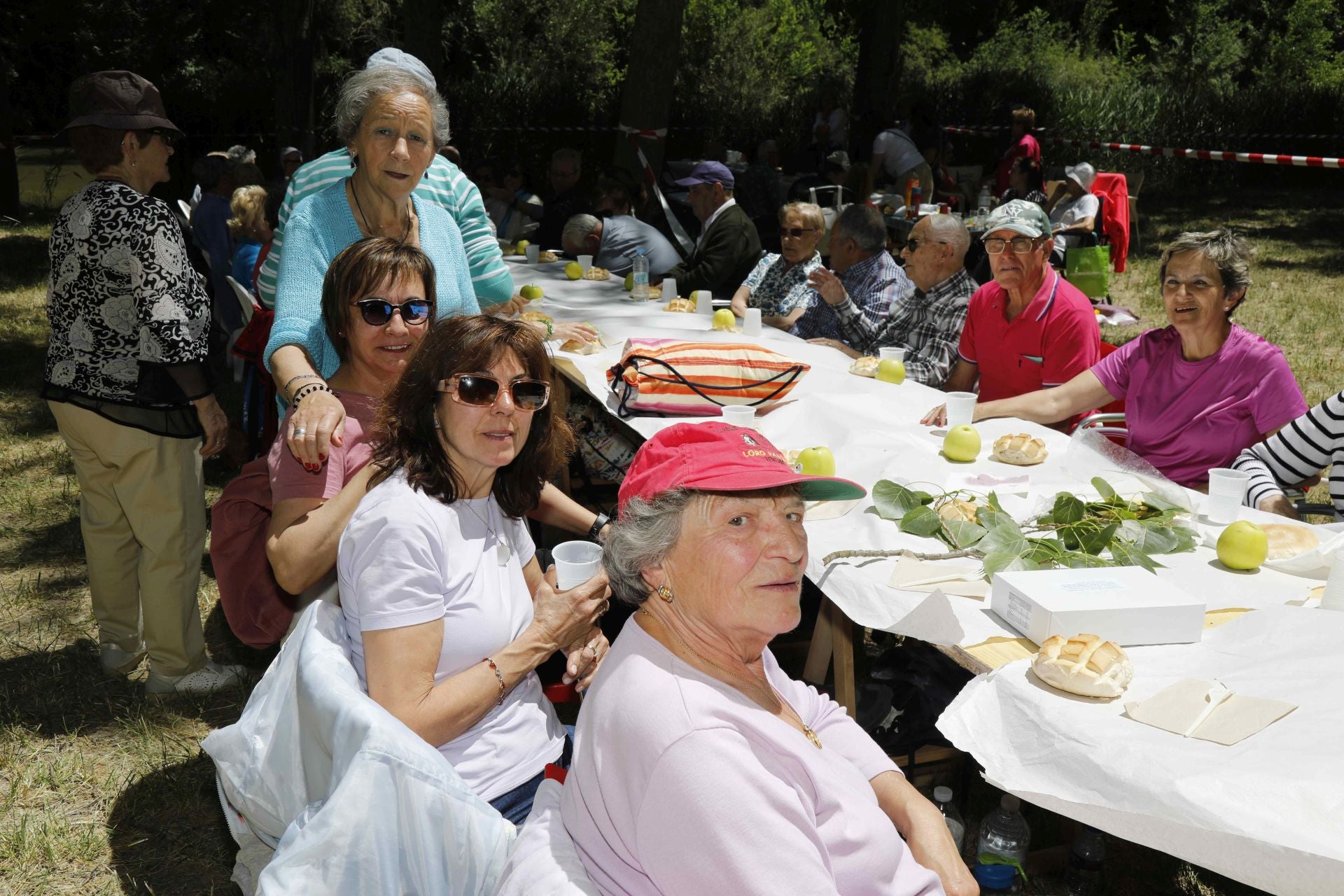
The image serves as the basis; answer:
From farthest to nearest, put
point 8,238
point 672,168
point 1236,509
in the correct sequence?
1. point 8,238
2. point 672,168
3. point 1236,509

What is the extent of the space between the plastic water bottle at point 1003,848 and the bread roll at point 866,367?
191cm

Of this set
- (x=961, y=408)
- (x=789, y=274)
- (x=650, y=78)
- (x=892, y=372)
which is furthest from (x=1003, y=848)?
(x=650, y=78)

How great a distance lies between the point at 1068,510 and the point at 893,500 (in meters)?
0.43

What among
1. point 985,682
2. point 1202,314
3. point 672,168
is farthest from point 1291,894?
point 672,168

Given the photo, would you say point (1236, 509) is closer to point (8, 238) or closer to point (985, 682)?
point (985, 682)

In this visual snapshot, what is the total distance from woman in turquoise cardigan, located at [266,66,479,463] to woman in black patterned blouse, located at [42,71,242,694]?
2.00ft

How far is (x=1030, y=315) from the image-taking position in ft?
13.7

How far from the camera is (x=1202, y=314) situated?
336 centimetres

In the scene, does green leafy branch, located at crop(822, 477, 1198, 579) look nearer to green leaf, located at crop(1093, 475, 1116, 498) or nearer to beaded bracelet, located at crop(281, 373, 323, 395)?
green leaf, located at crop(1093, 475, 1116, 498)

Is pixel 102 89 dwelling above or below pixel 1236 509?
above

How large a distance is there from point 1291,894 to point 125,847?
2810 millimetres

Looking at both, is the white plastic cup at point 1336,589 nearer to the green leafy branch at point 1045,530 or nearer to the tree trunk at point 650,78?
the green leafy branch at point 1045,530

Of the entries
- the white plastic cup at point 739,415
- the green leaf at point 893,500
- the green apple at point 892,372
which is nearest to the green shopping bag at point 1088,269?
the green apple at point 892,372

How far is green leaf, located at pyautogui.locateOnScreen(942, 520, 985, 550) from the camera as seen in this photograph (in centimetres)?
254
